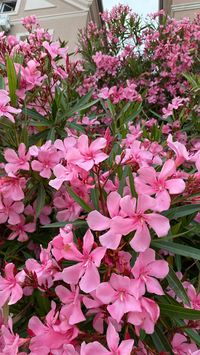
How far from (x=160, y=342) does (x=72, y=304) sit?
0.21 metres

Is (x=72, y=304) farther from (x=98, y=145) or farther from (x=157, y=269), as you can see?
(x=98, y=145)

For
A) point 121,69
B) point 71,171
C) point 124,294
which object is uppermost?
point 71,171

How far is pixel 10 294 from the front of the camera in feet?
2.42

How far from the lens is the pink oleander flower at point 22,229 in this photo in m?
0.98

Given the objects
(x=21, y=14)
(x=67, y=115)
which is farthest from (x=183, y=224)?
(x=21, y=14)

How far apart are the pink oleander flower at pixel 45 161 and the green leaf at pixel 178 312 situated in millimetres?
433

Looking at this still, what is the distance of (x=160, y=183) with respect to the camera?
685 mm

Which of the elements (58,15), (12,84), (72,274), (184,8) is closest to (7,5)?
(58,15)

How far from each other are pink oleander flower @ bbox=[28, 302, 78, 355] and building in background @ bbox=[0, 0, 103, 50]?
6036 millimetres

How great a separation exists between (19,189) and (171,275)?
0.43m

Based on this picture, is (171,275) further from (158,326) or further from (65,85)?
(65,85)

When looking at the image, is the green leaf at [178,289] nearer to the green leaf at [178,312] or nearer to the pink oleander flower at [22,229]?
the green leaf at [178,312]

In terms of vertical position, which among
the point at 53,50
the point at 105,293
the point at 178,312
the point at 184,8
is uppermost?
the point at 53,50

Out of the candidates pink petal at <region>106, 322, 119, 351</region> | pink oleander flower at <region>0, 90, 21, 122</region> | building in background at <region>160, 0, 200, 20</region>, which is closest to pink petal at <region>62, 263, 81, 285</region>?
pink petal at <region>106, 322, 119, 351</region>
